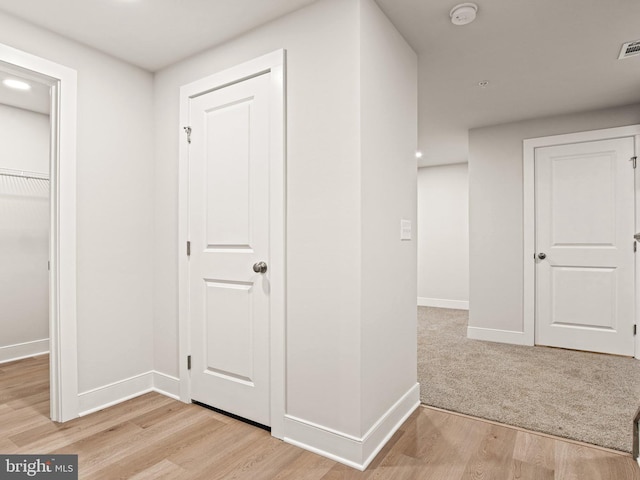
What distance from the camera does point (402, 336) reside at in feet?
7.65

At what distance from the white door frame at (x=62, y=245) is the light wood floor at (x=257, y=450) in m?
0.21

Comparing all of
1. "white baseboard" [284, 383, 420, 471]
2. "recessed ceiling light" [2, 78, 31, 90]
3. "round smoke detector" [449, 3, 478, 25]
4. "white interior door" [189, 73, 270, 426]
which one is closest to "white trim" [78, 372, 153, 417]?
"white interior door" [189, 73, 270, 426]

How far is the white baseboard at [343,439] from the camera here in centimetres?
183

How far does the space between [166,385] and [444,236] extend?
16.6 ft

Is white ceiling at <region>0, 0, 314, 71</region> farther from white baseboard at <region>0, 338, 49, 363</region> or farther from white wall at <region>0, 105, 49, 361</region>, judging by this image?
white baseboard at <region>0, 338, 49, 363</region>

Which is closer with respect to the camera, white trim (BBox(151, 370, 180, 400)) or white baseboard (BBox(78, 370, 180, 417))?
white baseboard (BBox(78, 370, 180, 417))

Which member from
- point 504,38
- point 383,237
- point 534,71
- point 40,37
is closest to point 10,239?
point 40,37

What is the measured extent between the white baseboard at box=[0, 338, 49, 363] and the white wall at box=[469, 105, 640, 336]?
4515 millimetres

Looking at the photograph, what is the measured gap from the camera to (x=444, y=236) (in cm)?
642

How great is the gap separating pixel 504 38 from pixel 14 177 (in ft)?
14.0

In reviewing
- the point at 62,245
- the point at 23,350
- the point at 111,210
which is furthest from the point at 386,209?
the point at 23,350

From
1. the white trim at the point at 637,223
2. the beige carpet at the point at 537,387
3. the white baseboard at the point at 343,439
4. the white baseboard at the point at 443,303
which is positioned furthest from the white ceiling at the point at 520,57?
the white baseboard at the point at 443,303

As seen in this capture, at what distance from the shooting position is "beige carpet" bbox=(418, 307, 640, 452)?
2.24 meters

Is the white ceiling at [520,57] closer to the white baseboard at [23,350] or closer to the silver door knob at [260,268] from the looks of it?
the silver door knob at [260,268]
